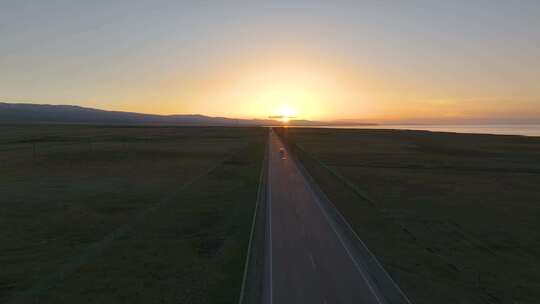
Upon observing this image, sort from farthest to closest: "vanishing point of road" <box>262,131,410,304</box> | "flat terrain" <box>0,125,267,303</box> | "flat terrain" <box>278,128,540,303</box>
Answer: "flat terrain" <box>278,128,540,303</box>, "flat terrain" <box>0,125,267,303</box>, "vanishing point of road" <box>262,131,410,304</box>

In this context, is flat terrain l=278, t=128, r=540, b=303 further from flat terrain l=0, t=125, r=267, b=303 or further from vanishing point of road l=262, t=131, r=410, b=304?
flat terrain l=0, t=125, r=267, b=303

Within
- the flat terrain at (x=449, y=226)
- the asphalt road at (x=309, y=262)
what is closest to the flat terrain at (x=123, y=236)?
the asphalt road at (x=309, y=262)

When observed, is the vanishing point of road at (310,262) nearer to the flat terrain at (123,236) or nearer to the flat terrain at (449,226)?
the flat terrain at (123,236)

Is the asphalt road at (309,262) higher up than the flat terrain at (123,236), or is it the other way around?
the asphalt road at (309,262)

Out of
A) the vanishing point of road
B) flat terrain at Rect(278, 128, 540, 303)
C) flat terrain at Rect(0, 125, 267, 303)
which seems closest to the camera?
the vanishing point of road

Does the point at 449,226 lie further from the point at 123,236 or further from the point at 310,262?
the point at 123,236

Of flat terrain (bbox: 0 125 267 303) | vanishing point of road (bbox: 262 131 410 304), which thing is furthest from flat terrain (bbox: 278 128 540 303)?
flat terrain (bbox: 0 125 267 303)

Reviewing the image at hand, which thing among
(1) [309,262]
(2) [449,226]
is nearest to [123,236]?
(1) [309,262]

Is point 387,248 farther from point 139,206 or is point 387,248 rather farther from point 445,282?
point 139,206
